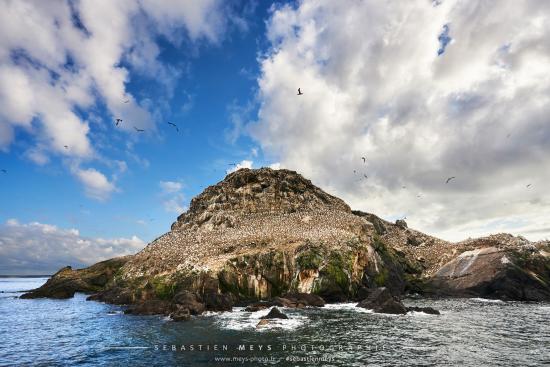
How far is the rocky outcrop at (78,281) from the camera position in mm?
85875

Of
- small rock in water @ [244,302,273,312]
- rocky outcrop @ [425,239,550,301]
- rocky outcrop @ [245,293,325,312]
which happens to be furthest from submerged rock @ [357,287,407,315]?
rocky outcrop @ [425,239,550,301]

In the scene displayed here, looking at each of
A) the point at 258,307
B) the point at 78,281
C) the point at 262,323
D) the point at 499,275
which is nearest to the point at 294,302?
the point at 258,307

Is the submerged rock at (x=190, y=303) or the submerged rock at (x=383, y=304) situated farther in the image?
the submerged rock at (x=190, y=303)

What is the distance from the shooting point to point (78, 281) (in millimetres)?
92688

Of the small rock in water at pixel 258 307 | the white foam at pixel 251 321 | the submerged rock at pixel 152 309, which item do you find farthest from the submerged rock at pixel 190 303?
the small rock in water at pixel 258 307

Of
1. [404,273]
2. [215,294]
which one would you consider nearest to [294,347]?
[215,294]

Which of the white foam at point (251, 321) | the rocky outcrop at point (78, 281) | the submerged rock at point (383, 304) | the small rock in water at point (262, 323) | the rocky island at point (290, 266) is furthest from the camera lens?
the rocky outcrop at point (78, 281)

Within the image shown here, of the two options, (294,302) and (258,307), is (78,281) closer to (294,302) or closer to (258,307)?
(258,307)

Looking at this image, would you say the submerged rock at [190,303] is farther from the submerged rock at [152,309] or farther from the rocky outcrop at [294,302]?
the rocky outcrop at [294,302]

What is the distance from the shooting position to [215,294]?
5447cm

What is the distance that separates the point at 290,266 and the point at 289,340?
32.4 meters

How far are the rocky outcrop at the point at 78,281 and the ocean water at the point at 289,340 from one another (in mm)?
38933

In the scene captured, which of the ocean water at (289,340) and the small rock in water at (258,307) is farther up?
A: the small rock in water at (258,307)

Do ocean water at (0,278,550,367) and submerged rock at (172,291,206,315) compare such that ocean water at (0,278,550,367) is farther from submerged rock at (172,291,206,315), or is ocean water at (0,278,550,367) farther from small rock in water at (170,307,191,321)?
submerged rock at (172,291,206,315)
